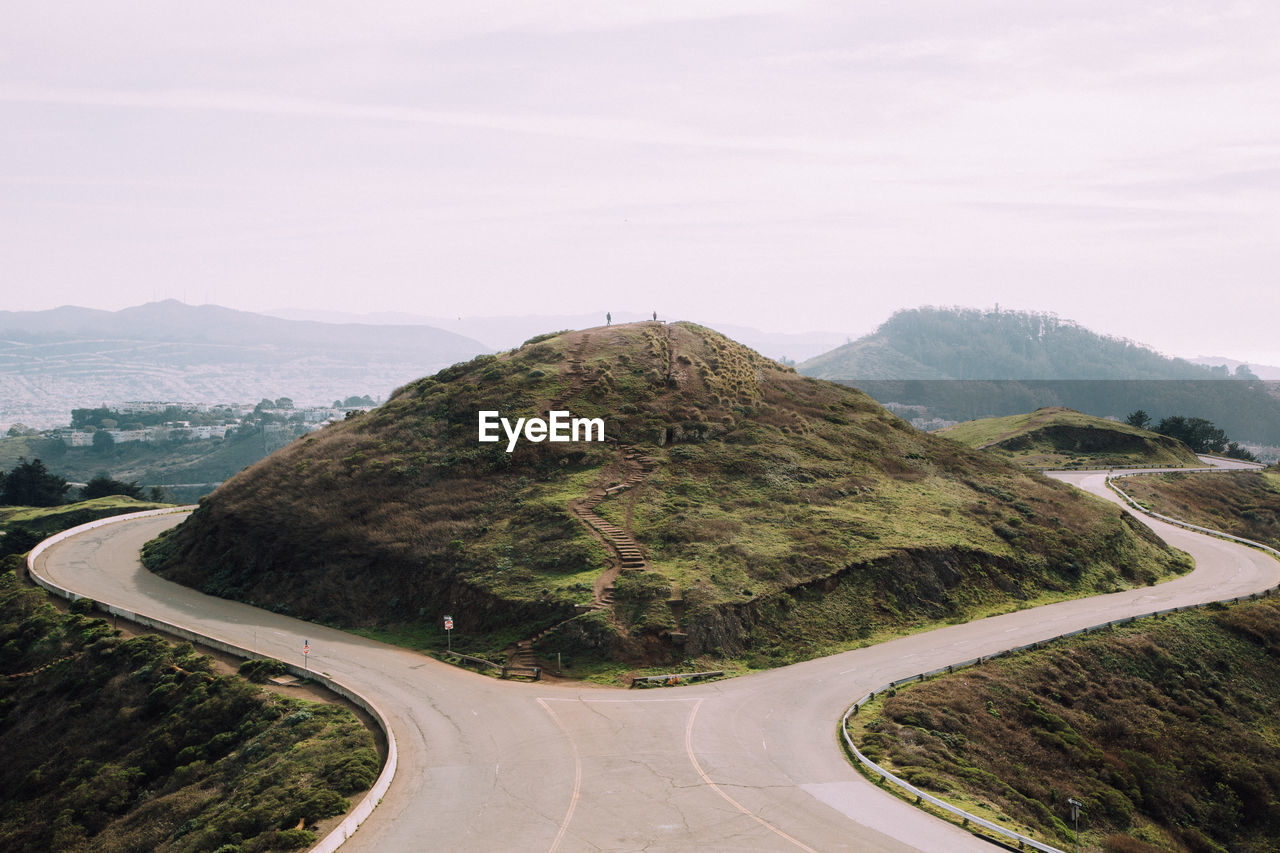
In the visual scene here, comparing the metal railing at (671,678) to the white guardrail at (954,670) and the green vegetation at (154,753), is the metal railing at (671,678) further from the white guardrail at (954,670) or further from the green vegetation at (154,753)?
the green vegetation at (154,753)

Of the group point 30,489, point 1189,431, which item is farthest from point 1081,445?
point 30,489

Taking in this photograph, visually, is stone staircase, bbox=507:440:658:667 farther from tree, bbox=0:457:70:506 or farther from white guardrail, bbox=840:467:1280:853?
tree, bbox=0:457:70:506

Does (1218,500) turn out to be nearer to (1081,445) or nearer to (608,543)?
(1081,445)

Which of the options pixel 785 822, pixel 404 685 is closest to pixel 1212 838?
pixel 785 822

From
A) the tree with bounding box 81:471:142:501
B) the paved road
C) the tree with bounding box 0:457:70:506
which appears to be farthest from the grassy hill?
the tree with bounding box 0:457:70:506

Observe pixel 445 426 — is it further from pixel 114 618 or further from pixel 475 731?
pixel 475 731
